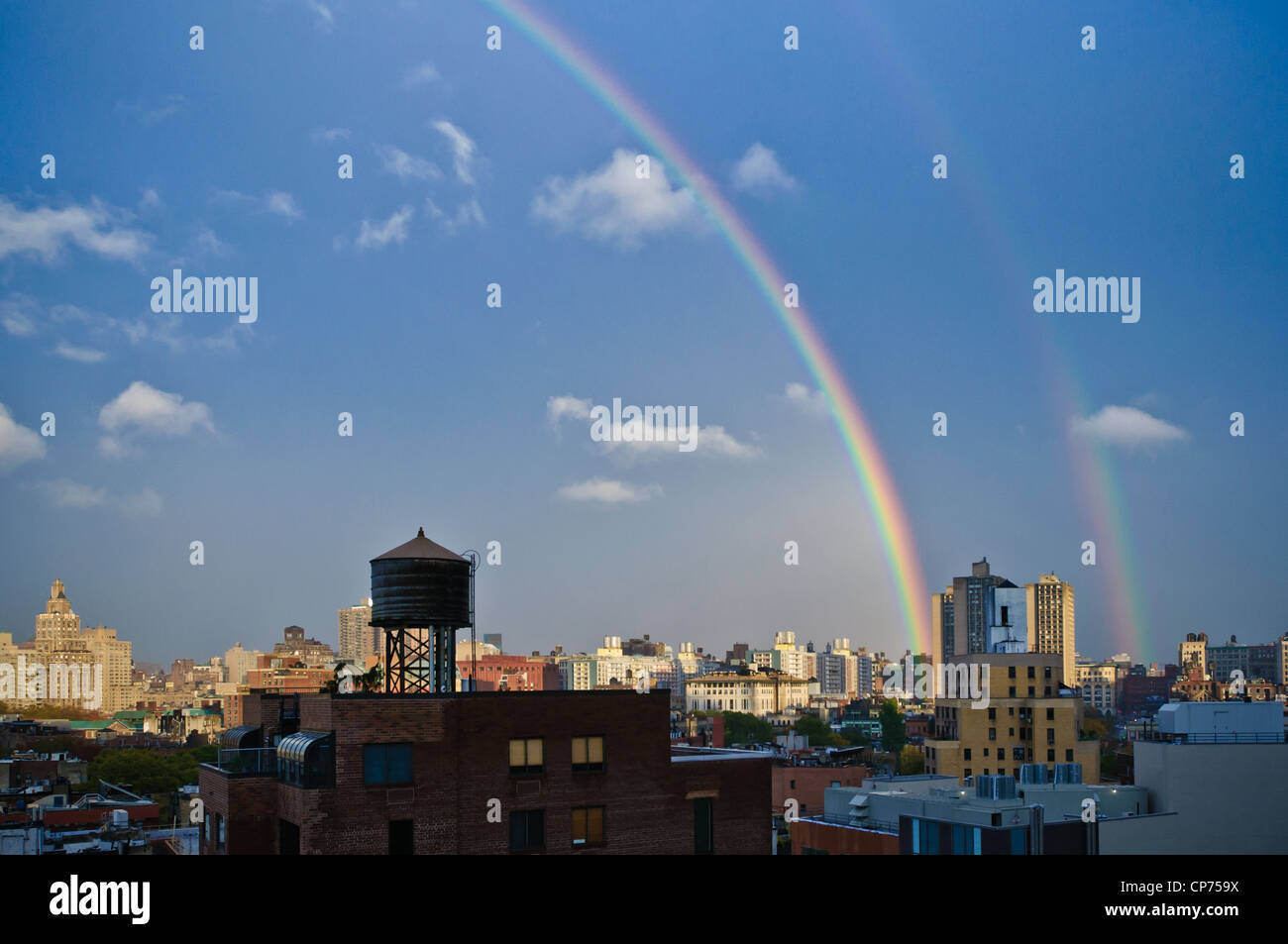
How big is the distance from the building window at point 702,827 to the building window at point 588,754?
355cm

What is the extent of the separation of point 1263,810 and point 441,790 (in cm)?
3501

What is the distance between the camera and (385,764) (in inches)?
1246

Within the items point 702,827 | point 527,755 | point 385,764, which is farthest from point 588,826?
point 385,764

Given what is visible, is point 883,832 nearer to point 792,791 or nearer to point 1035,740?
point 792,791

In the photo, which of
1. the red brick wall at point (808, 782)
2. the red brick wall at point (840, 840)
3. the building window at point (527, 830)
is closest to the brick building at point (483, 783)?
the building window at point (527, 830)

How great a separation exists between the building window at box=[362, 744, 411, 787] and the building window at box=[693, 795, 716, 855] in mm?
9086

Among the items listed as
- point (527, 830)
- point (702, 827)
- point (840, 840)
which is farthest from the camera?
point (840, 840)

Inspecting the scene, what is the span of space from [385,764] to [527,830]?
15.0 ft

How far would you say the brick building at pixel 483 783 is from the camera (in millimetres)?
31266

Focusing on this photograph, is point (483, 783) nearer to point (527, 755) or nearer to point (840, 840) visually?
point (527, 755)

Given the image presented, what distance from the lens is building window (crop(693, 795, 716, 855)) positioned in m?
35.6
